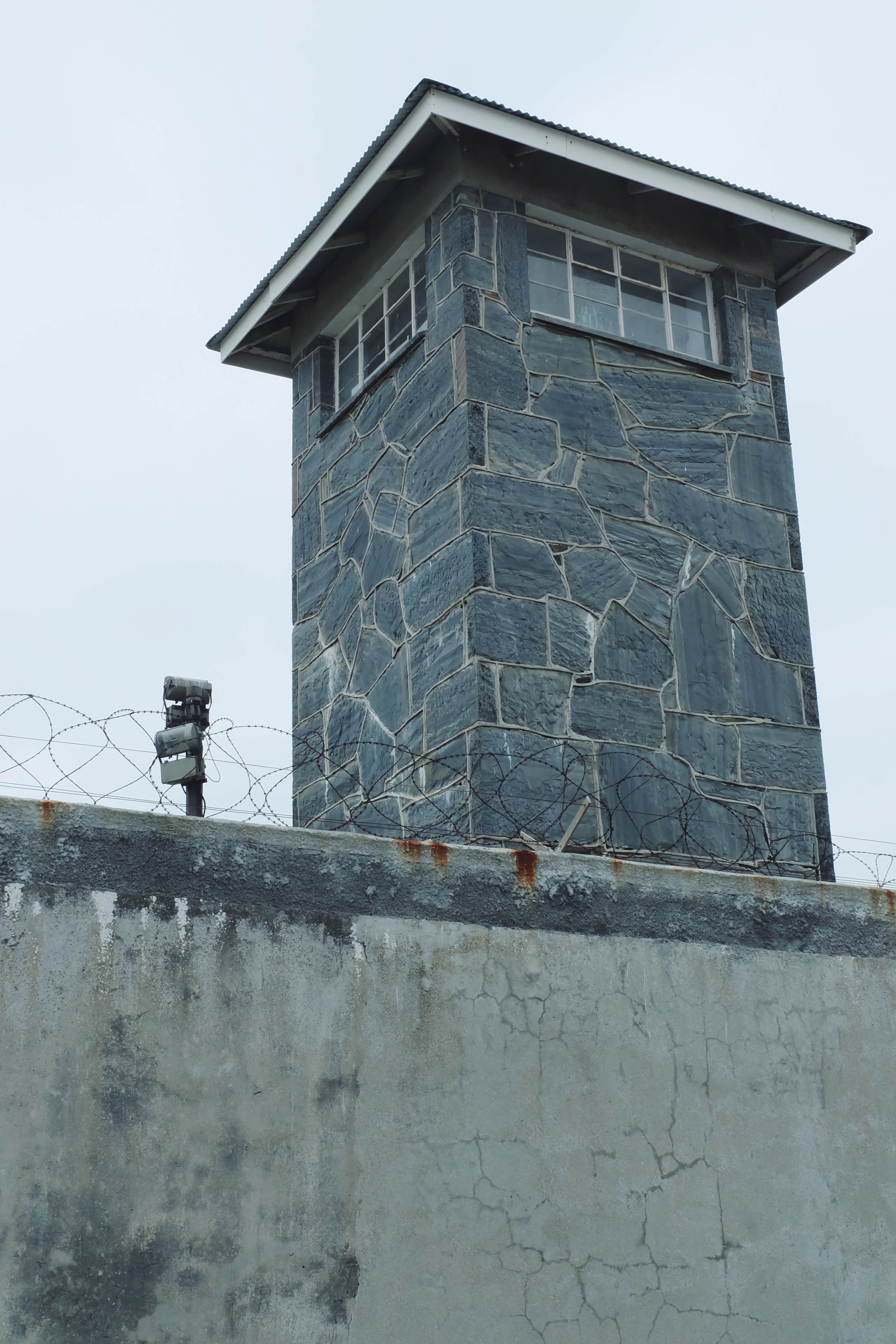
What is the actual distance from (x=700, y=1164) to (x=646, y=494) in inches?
166

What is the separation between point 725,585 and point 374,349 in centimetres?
283

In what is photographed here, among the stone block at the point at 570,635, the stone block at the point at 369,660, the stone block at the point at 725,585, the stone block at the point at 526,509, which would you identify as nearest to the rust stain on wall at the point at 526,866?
the stone block at the point at 570,635

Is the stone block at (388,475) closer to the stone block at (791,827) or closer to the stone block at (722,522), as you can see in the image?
the stone block at (722,522)

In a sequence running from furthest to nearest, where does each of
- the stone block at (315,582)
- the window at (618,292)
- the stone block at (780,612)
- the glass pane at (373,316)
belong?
the glass pane at (373,316), the stone block at (315,582), the window at (618,292), the stone block at (780,612)

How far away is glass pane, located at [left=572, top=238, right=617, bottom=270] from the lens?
957cm

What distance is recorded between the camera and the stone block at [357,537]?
378 inches

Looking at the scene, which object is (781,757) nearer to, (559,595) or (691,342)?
(559,595)

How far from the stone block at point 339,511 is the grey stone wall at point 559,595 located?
0.03 meters

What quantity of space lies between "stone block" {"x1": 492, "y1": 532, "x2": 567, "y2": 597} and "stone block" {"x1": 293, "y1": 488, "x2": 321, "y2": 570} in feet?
6.68

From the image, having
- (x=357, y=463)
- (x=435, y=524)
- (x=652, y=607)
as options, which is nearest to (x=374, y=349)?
(x=357, y=463)

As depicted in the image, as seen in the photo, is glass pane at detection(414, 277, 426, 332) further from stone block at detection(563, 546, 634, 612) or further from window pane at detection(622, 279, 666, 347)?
stone block at detection(563, 546, 634, 612)

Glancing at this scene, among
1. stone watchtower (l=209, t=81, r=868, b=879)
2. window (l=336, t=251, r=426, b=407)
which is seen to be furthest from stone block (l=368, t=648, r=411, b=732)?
window (l=336, t=251, r=426, b=407)

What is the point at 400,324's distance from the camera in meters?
9.83

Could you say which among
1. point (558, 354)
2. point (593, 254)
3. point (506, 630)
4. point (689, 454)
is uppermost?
point (593, 254)
